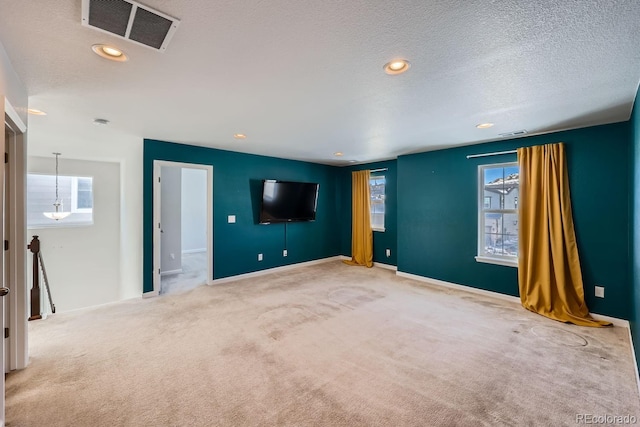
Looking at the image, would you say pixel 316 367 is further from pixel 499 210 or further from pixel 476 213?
pixel 499 210

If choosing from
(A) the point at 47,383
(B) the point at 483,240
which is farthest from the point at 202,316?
(B) the point at 483,240

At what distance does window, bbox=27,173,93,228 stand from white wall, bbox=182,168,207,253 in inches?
92.4

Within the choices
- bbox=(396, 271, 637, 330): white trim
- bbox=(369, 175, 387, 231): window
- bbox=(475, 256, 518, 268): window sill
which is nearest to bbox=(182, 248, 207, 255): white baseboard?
bbox=(369, 175, 387, 231): window

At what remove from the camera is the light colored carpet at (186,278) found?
14.9 ft

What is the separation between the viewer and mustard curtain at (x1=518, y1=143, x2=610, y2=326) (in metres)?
3.34

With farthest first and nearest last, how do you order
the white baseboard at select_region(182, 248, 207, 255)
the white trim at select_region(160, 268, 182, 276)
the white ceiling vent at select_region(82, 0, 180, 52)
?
the white baseboard at select_region(182, 248, 207, 255) < the white trim at select_region(160, 268, 182, 276) < the white ceiling vent at select_region(82, 0, 180, 52)

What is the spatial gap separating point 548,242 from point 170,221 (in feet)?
21.7

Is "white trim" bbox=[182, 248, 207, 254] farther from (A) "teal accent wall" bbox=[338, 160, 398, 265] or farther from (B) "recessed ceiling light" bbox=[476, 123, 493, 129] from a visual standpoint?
(B) "recessed ceiling light" bbox=[476, 123, 493, 129]

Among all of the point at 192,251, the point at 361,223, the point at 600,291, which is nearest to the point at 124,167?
the point at 192,251

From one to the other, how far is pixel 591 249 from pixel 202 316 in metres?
4.80

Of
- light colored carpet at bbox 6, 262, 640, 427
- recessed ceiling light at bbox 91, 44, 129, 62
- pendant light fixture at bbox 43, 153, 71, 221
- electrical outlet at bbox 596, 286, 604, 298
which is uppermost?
recessed ceiling light at bbox 91, 44, 129, 62

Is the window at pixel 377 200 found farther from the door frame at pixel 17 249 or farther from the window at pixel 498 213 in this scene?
the door frame at pixel 17 249

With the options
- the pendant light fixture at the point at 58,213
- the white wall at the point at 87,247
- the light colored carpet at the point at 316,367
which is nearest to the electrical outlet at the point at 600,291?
the light colored carpet at the point at 316,367

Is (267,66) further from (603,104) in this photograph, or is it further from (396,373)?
(603,104)
